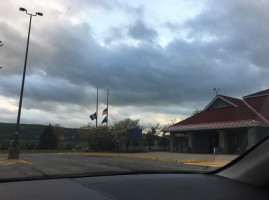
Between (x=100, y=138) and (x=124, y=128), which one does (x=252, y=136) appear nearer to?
(x=124, y=128)

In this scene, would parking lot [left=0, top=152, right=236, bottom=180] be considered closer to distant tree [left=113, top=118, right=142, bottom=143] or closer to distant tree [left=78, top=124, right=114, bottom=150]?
distant tree [left=113, top=118, right=142, bottom=143]

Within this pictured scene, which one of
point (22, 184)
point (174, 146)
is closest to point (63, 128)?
point (174, 146)

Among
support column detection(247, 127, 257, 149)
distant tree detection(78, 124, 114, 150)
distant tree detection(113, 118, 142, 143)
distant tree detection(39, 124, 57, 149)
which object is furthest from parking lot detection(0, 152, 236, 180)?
distant tree detection(39, 124, 57, 149)

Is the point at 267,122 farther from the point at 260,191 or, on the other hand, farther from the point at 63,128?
the point at 63,128

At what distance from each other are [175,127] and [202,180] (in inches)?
1224

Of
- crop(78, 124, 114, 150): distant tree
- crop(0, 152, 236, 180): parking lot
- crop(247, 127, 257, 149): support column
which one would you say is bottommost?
crop(0, 152, 236, 180): parking lot

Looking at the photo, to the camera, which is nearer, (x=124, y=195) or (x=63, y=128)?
(x=124, y=195)

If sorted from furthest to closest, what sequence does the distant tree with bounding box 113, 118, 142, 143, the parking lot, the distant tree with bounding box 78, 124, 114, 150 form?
the distant tree with bounding box 78, 124, 114, 150, the distant tree with bounding box 113, 118, 142, 143, the parking lot

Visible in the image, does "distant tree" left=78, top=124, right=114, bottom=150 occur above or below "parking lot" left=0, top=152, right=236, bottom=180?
above

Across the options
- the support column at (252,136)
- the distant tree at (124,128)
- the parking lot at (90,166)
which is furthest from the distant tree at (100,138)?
the support column at (252,136)

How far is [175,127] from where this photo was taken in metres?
33.2

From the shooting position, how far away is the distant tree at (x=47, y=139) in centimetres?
7325

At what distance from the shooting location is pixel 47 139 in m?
74.8

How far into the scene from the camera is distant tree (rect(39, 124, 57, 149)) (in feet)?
240
